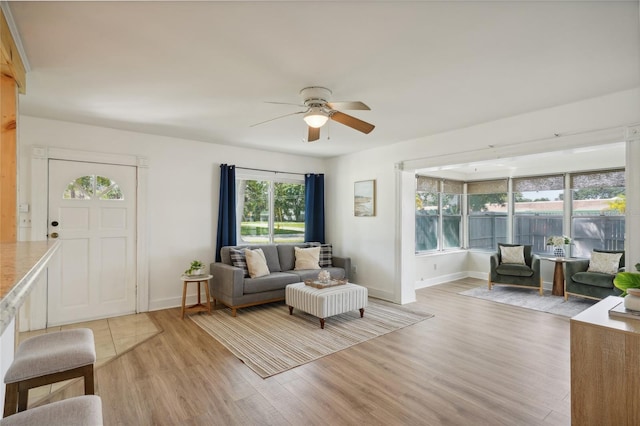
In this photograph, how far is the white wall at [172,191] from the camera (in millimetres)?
4324

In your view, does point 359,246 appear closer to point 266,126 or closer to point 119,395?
point 266,126

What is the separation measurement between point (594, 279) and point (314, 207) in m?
4.54

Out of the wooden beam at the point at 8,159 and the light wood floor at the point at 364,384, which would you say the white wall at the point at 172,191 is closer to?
the light wood floor at the point at 364,384

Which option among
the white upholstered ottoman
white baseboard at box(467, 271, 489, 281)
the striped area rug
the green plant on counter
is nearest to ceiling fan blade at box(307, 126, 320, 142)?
the white upholstered ottoman

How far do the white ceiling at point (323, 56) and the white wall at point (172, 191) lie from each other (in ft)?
1.76

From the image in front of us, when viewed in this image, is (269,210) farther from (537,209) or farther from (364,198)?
(537,209)

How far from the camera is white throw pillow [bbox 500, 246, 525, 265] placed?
596 centimetres

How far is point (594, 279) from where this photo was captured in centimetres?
477

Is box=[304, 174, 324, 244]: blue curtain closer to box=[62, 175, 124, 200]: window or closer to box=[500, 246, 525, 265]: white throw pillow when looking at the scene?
box=[62, 175, 124, 200]: window

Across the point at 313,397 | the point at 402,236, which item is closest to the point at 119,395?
the point at 313,397

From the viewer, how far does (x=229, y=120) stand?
13.0 ft

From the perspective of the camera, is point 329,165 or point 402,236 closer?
point 402,236

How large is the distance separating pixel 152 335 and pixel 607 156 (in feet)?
23.9

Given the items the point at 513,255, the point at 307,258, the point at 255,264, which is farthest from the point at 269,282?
the point at 513,255
